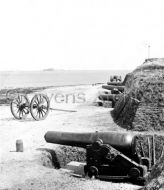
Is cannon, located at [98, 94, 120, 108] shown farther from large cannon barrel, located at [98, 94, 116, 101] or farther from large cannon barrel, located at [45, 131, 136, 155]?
large cannon barrel, located at [45, 131, 136, 155]

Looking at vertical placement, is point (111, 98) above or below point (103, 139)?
below

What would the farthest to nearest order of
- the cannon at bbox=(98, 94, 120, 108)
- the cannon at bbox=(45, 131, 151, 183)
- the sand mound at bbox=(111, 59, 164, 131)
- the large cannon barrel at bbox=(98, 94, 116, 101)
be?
the large cannon barrel at bbox=(98, 94, 116, 101), the cannon at bbox=(98, 94, 120, 108), the sand mound at bbox=(111, 59, 164, 131), the cannon at bbox=(45, 131, 151, 183)

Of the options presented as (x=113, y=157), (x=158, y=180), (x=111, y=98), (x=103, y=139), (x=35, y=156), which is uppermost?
(x=158, y=180)

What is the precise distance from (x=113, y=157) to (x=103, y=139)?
0.64m

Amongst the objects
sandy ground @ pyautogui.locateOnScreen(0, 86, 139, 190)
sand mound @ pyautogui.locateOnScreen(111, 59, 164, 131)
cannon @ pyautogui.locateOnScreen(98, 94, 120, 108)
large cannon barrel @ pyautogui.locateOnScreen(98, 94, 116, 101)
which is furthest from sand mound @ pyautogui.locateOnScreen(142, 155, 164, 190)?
large cannon barrel @ pyautogui.locateOnScreen(98, 94, 116, 101)

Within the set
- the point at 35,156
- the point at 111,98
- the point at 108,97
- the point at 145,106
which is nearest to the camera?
the point at 35,156

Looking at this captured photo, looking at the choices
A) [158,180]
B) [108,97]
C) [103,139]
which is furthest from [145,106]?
[108,97]

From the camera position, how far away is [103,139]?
10.5 meters

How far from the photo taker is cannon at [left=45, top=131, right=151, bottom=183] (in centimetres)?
1024

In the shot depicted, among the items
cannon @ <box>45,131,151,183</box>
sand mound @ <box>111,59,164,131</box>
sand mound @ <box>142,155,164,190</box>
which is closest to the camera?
sand mound @ <box>142,155,164,190</box>

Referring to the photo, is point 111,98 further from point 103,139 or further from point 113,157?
point 113,157

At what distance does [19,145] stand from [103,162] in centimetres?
357

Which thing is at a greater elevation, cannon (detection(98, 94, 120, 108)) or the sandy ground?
cannon (detection(98, 94, 120, 108))

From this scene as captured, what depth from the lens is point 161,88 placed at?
54.1 feet
